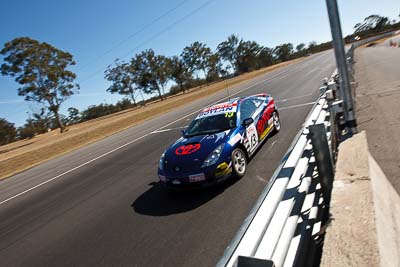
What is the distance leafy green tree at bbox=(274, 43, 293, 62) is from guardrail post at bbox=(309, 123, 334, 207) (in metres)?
144

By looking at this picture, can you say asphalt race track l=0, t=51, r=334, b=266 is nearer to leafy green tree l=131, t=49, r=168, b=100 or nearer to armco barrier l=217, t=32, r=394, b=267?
armco barrier l=217, t=32, r=394, b=267

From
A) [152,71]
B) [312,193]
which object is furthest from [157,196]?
[152,71]

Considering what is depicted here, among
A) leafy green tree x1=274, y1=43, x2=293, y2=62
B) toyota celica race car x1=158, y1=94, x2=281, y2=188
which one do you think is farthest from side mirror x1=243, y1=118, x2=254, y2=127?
leafy green tree x1=274, y1=43, x2=293, y2=62

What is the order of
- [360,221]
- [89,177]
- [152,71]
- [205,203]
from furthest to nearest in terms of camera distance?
[152,71], [89,177], [205,203], [360,221]

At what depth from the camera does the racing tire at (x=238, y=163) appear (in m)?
6.01

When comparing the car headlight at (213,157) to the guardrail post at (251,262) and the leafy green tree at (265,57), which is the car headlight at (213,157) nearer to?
the guardrail post at (251,262)

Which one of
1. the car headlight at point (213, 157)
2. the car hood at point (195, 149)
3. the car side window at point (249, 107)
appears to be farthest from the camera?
the car side window at point (249, 107)

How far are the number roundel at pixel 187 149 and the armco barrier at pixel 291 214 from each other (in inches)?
100

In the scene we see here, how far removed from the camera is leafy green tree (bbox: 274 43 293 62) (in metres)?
140

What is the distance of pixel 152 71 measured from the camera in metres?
75.6

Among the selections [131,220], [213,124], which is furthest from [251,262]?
[213,124]

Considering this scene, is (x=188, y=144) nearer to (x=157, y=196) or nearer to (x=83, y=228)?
(x=157, y=196)

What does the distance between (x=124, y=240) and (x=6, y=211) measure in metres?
5.68

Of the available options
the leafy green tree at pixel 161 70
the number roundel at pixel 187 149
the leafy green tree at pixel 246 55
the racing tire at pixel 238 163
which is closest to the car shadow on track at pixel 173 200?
the racing tire at pixel 238 163
